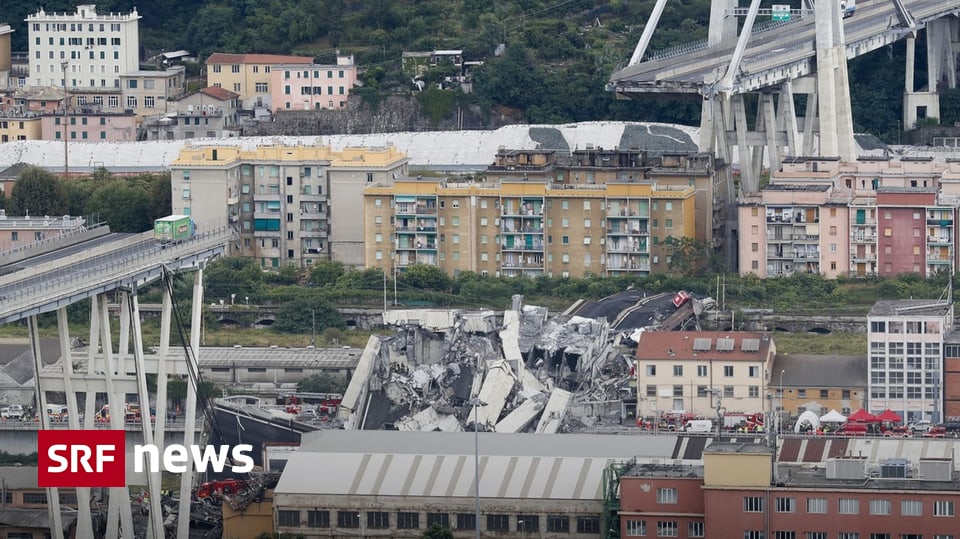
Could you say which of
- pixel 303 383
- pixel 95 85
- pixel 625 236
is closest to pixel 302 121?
pixel 95 85

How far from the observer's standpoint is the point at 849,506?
1976 inches

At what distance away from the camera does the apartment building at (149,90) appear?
100 m

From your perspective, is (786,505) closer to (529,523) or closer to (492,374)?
(529,523)

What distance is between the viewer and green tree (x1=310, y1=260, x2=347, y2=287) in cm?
7819

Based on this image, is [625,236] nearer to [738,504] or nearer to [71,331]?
[71,331]

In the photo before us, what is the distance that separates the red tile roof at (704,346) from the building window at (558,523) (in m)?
10.5

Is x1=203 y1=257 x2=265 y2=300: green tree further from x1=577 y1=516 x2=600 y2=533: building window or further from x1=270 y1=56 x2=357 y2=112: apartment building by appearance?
x1=577 y1=516 x2=600 y2=533: building window

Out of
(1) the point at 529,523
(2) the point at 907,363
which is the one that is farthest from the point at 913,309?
(1) the point at 529,523

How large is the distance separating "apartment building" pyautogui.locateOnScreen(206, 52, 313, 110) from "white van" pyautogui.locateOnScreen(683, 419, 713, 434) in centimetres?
3963

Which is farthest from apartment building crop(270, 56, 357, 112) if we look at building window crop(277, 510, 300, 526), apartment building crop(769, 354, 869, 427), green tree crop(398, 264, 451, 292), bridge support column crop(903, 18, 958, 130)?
building window crop(277, 510, 300, 526)

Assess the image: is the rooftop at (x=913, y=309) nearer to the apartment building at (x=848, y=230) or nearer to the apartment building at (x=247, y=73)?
the apartment building at (x=848, y=230)

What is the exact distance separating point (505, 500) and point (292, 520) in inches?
132

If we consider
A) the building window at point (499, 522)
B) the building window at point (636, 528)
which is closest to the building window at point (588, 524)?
the building window at point (499, 522)

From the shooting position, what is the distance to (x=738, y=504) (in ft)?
166
